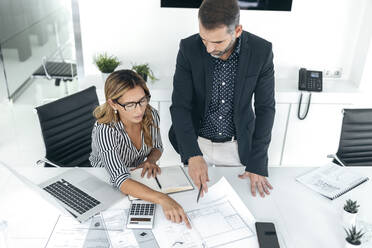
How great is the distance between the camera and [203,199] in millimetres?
1587

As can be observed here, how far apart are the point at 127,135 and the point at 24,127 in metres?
2.37


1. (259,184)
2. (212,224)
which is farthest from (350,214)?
(212,224)

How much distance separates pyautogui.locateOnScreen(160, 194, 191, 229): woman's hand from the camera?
1.45 metres

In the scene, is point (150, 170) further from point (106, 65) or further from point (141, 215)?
point (106, 65)

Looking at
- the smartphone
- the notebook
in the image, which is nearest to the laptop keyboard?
the smartphone

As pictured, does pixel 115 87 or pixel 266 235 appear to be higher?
pixel 115 87

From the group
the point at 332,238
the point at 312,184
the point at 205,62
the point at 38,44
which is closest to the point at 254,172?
the point at 312,184

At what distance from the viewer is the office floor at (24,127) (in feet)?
10.9

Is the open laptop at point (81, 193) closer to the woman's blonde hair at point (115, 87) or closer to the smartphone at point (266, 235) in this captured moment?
the woman's blonde hair at point (115, 87)

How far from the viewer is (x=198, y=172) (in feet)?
5.32

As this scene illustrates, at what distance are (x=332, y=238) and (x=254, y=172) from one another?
448 mm

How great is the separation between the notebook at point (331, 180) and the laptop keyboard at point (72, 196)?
39.0 inches

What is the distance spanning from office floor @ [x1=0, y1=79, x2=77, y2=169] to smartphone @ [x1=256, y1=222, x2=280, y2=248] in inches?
84.9

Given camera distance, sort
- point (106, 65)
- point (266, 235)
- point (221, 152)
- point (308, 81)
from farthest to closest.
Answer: point (308, 81) < point (106, 65) < point (221, 152) < point (266, 235)
